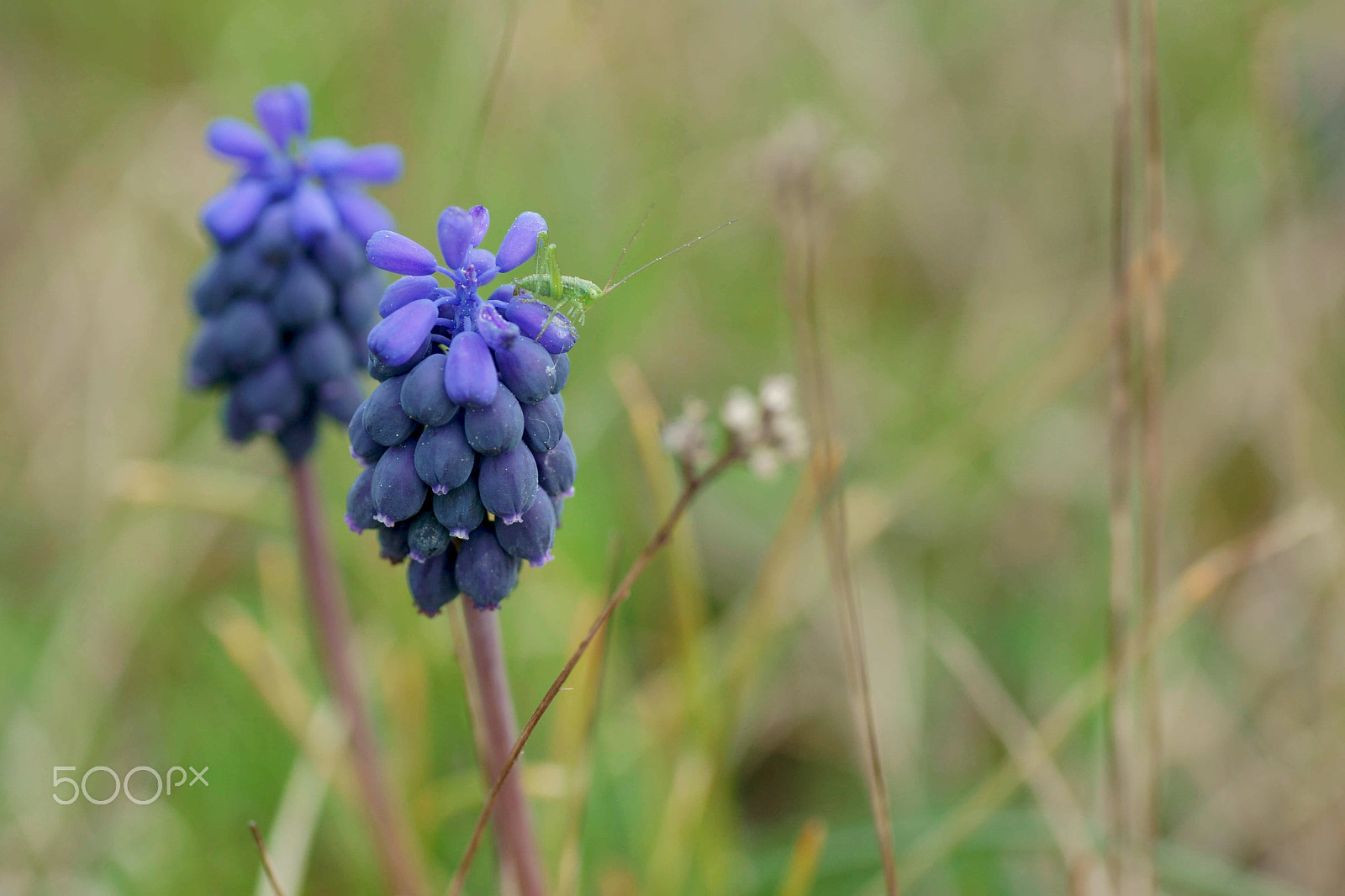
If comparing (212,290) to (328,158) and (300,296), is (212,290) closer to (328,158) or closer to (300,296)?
(300,296)

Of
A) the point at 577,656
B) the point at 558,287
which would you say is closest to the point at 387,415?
the point at 558,287

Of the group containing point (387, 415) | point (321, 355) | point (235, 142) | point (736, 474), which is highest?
point (736, 474)

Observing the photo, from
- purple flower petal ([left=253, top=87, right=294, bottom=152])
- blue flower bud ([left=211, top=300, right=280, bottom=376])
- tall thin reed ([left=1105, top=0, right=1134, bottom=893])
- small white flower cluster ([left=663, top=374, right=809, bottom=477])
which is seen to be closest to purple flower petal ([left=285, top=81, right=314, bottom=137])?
purple flower petal ([left=253, top=87, right=294, bottom=152])

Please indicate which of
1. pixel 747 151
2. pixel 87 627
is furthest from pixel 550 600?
pixel 747 151

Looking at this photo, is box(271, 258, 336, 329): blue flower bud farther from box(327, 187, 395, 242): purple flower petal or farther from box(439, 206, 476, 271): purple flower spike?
box(439, 206, 476, 271): purple flower spike

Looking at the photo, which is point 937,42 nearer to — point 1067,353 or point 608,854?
point 1067,353

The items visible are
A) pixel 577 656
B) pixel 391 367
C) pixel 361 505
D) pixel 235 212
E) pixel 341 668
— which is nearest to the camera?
pixel 391 367
